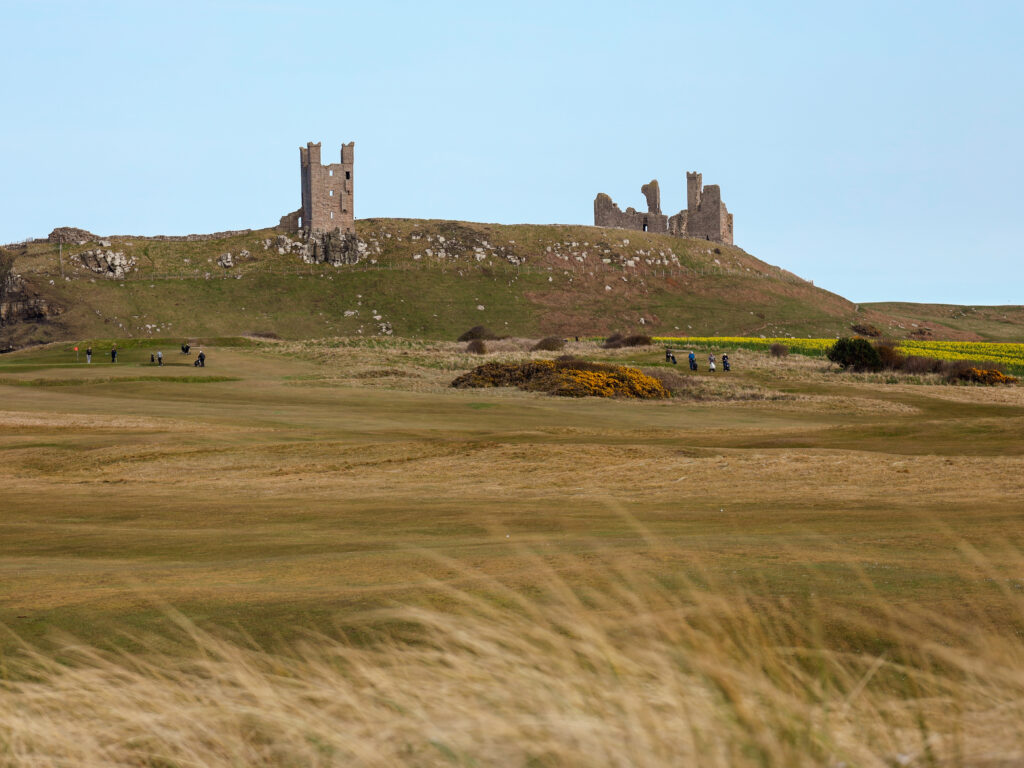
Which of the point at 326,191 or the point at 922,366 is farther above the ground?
the point at 326,191

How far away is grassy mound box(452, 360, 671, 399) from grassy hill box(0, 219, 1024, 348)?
75.0m

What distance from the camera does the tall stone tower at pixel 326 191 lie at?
147 metres

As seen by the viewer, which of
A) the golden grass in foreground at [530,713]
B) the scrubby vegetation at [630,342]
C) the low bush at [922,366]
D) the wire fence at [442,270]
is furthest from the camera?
the wire fence at [442,270]

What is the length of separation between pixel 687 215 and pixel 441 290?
56427mm

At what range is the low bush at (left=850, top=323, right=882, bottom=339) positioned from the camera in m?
131

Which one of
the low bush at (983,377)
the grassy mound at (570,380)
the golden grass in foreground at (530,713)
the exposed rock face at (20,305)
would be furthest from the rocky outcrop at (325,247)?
the golden grass in foreground at (530,713)

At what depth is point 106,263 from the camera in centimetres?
13888

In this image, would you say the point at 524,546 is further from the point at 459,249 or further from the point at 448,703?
the point at 459,249

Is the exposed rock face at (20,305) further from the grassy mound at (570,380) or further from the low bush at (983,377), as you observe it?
the low bush at (983,377)

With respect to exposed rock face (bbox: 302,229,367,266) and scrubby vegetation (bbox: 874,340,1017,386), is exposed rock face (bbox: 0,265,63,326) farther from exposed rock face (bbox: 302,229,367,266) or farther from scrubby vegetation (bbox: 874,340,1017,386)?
scrubby vegetation (bbox: 874,340,1017,386)

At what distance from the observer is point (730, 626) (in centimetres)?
591

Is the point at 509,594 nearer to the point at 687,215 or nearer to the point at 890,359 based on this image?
the point at 890,359

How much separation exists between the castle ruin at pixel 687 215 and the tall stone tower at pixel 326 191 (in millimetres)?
49225

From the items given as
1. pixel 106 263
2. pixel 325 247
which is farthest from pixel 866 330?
pixel 106 263
